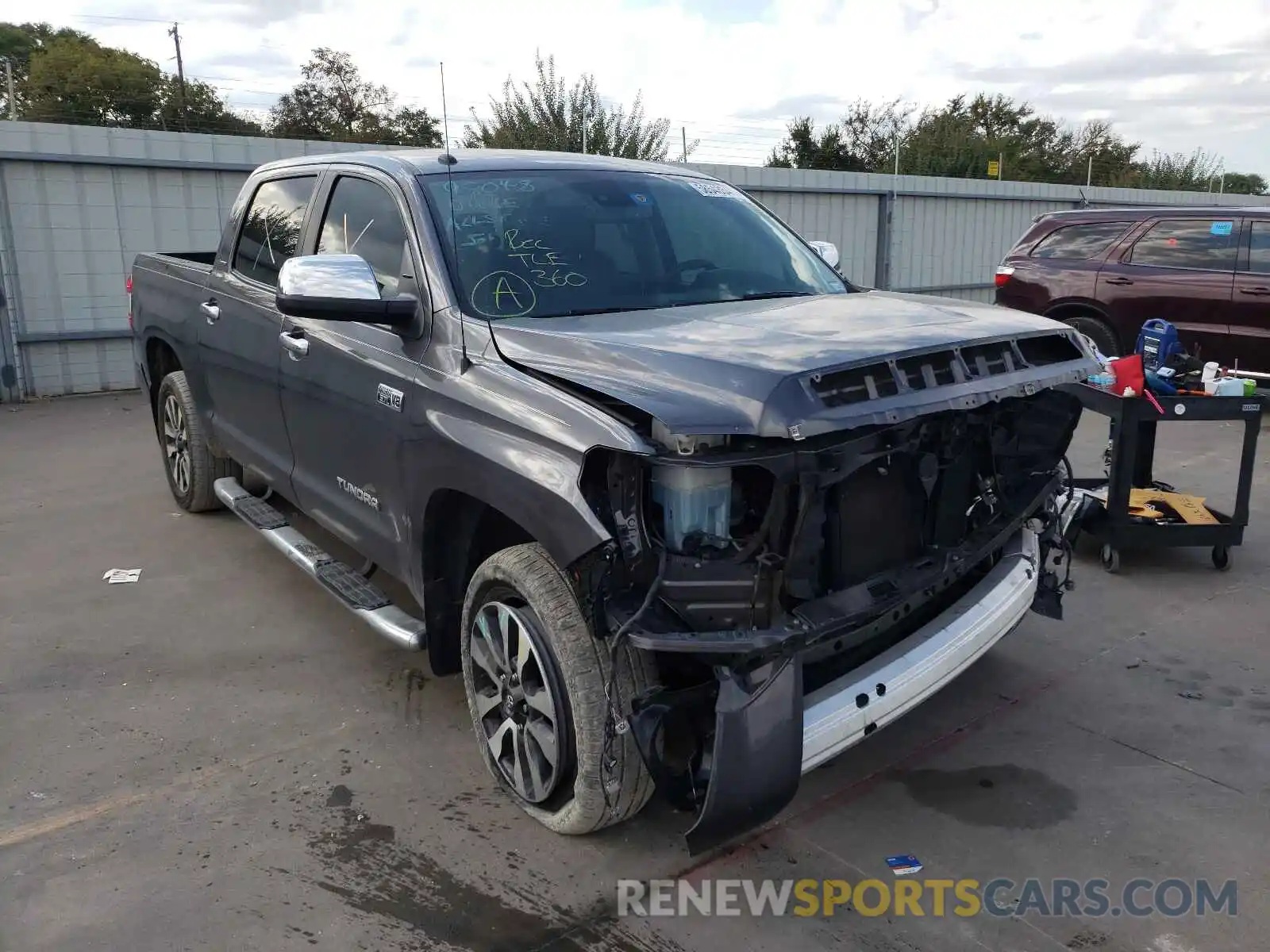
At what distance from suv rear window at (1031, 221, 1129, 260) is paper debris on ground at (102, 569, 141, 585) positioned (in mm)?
8345

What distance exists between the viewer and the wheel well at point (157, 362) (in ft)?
20.1

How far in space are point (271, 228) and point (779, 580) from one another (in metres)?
3.25

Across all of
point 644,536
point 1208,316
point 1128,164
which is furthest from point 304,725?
point 1128,164

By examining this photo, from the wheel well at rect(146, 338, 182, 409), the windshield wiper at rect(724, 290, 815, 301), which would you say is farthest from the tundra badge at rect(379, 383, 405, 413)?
the wheel well at rect(146, 338, 182, 409)

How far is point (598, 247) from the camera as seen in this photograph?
3648 mm

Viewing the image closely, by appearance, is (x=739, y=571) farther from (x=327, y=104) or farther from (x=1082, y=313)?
(x=327, y=104)

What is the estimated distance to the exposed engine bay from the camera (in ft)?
8.13

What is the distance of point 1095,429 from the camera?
9242mm

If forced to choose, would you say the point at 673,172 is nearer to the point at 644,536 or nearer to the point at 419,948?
the point at 644,536

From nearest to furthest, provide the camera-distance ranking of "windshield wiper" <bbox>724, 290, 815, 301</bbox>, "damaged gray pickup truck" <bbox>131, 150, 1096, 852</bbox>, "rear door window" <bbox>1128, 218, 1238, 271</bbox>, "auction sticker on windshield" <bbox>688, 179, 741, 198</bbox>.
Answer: "damaged gray pickup truck" <bbox>131, 150, 1096, 852</bbox>, "windshield wiper" <bbox>724, 290, 815, 301</bbox>, "auction sticker on windshield" <bbox>688, 179, 741, 198</bbox>, "rear door window" <bbox>1128, 218, 1238, 271</bbox>

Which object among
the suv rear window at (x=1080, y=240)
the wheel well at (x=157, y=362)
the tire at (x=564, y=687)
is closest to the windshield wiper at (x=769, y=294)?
Result: the tire at (x=564, y=687)

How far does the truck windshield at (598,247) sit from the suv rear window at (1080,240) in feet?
21.2

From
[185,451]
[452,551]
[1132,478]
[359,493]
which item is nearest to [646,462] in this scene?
[452,551]

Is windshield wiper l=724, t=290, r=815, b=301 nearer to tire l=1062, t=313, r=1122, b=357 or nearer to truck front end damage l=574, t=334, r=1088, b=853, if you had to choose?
truck front end damage l=574, t=334, r=1088, b=853
